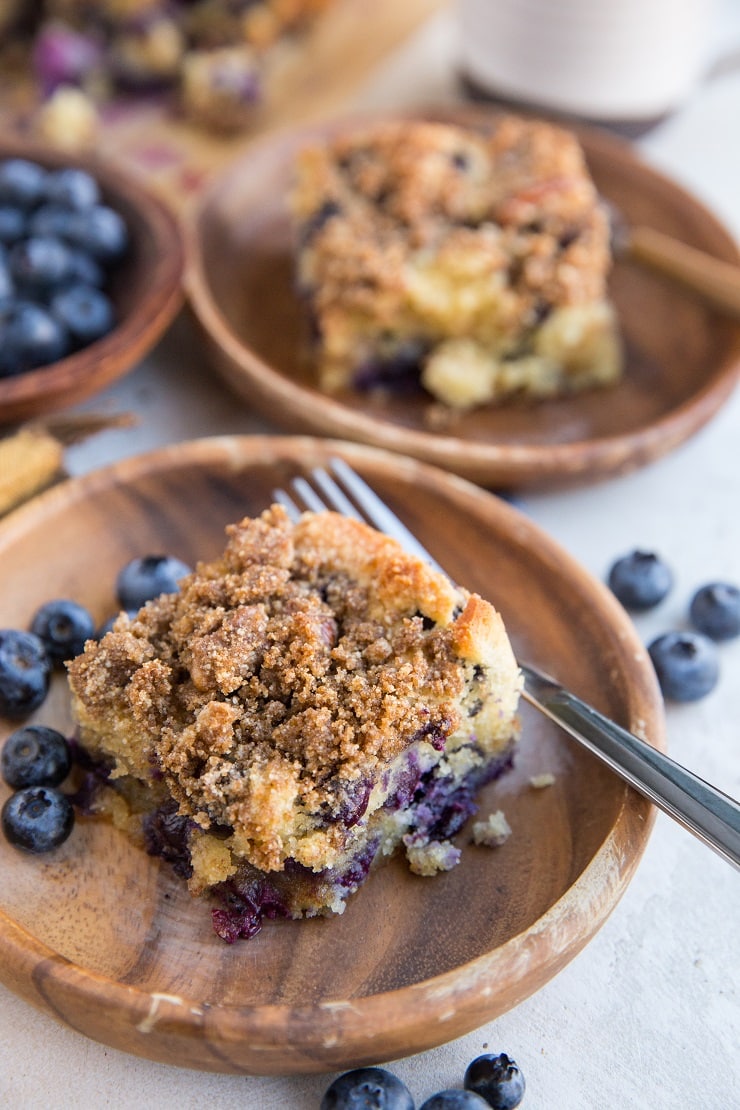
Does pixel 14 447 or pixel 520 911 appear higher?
pixel 14 447

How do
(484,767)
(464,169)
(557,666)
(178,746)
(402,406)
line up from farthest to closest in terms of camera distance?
(464,169)
(402,406)
(557,666)
(484,767)
(178,746)

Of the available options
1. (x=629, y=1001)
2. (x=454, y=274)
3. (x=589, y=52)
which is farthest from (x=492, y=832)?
(x=589, y=52)

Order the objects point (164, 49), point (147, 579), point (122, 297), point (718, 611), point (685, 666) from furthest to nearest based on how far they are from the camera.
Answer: point (164, 49) → point (122, 297) → point (718, 611) → point (685, 666) → point (147, 579)

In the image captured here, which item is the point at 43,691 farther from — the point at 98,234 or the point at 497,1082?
the point at 98,234

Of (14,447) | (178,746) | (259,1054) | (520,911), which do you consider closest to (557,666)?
(520,911)

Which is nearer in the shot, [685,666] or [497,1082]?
[497,1082]

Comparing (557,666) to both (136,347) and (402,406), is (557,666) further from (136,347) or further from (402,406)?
(136,347)

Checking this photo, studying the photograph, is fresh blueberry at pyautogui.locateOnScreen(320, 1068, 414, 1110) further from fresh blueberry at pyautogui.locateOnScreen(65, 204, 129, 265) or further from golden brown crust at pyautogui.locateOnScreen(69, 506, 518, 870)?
fresh blueberry at pyautogui.locateOnScreen(65, 204, 129, 265)
